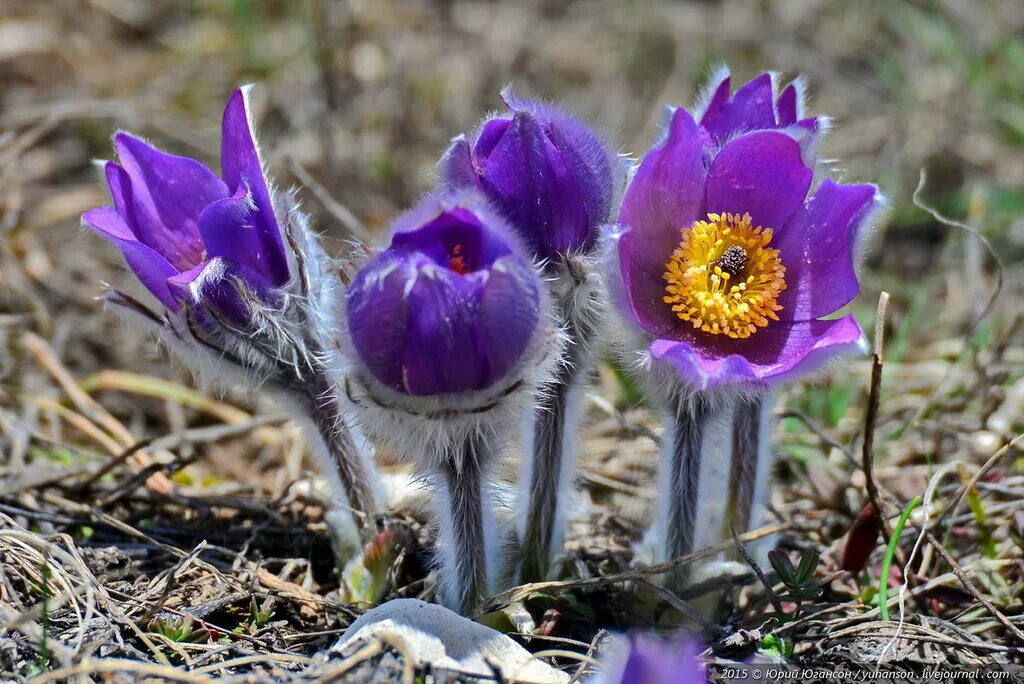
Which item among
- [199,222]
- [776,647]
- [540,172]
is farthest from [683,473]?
[199,222]

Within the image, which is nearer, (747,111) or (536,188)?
(536,188)

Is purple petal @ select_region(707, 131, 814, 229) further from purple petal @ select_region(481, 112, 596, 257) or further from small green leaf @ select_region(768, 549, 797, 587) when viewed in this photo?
small green leaf @ select_region(768, 549, 797, 587)

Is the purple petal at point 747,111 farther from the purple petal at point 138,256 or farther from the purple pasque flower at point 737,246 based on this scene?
the purple petal at point 138,256

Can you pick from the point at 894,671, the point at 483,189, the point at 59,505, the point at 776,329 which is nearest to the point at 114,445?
the point at 59,505

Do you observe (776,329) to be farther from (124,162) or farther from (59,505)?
(59,505)

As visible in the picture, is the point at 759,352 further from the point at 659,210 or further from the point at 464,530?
the point at 464,530

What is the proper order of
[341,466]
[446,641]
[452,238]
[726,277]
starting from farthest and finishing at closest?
[341,466] < [726,277] < [446,641] < [452,238]

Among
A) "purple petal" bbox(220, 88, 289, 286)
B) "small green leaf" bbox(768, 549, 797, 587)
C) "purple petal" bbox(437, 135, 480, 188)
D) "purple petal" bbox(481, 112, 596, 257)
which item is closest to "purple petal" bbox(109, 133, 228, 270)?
"purple petal" bbox(220, 88, 289, 286)
